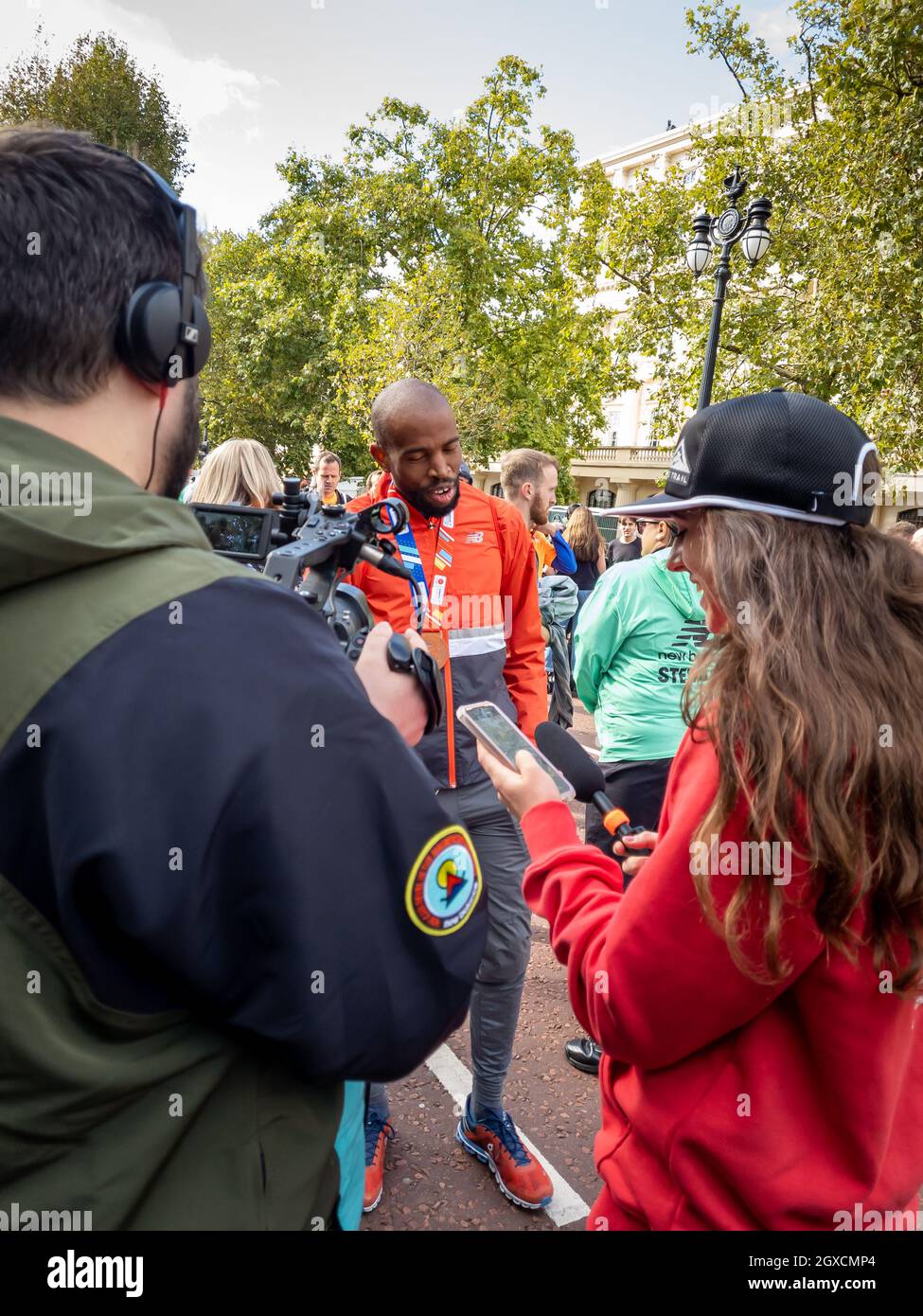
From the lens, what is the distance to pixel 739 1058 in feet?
4.01

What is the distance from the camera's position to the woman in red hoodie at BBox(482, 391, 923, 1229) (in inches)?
43.4

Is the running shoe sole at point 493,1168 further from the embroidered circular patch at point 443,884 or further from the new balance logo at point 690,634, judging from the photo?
the embroidered circular patch at point 443,884

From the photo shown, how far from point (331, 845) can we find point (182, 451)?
56cm

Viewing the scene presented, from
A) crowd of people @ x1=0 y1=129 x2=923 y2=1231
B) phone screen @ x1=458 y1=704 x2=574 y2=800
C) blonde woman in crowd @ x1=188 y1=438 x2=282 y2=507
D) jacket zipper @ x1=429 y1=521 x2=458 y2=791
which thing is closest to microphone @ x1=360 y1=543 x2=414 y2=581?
phone screen @ x1=458 y1=704 x2=574 y2=800

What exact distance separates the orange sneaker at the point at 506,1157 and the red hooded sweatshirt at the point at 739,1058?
1493 mm

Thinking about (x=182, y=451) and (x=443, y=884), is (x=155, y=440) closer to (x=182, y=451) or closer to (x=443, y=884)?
(x=182, y=451)

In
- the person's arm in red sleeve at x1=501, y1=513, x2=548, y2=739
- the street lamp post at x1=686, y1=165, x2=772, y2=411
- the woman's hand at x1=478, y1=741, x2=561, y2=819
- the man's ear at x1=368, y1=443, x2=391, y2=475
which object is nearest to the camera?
the woman's hand at x1=478, y1=741, x2=561, y2=819

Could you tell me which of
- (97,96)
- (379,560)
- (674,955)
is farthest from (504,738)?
(97,96)

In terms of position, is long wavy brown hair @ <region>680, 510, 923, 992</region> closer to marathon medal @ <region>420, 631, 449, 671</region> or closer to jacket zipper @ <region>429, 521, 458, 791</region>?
marathon medal @ <region>420, 631, 449, 671</region>

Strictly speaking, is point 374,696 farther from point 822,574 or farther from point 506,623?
point 506,623

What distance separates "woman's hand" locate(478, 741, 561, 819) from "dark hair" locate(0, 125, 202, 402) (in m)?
1.06

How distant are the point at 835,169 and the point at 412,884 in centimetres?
1211

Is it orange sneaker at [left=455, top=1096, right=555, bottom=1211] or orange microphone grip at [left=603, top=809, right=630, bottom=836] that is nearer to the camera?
orange microphone grip at [left=603, top=809, right=630, bottom=836]
